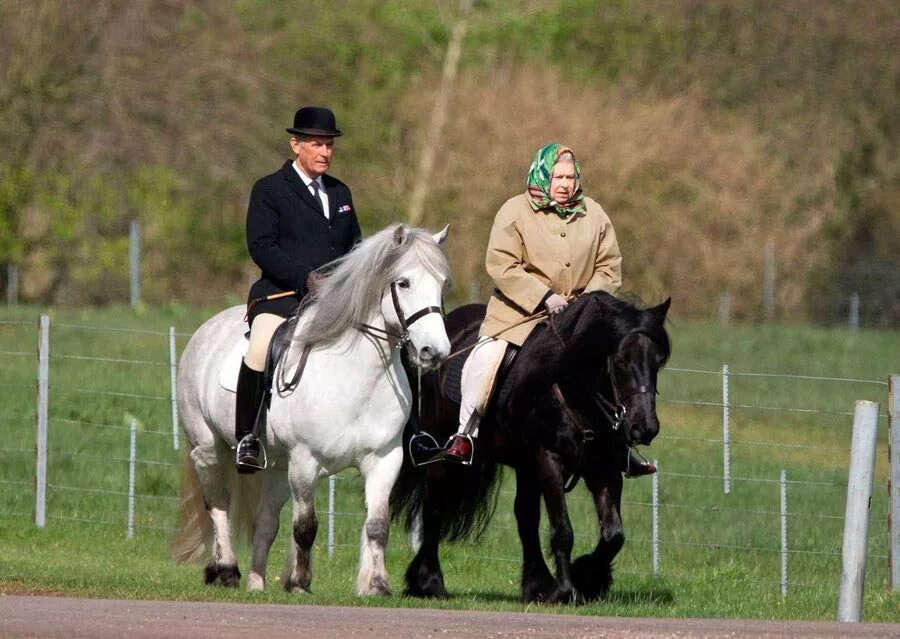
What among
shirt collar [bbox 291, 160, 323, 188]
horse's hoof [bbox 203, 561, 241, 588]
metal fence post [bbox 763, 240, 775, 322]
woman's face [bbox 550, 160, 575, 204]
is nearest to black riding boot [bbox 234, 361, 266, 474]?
horse's hoof [bbox 203, 561, 241, 588]

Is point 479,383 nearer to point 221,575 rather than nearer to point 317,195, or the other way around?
point 317,195

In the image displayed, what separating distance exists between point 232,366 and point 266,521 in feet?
3.32

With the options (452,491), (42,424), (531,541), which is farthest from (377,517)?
(42,424)

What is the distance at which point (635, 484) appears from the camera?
673 inches

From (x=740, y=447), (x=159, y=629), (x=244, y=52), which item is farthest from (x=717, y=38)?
(x=159, y=629)

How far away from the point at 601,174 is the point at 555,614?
3096 cm

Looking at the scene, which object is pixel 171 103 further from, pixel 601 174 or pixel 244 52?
pixel 601 174

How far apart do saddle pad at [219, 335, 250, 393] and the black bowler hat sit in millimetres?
1351

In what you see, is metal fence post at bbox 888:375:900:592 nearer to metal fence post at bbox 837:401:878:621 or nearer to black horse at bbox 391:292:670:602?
black horse at bbox 391:292:670:602

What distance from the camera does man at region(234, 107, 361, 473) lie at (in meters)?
10.3

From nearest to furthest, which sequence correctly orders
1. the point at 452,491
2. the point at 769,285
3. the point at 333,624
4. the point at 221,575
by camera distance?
the point at 333,624 < the point at 221,575 < the point at 452,491 < the point at 769,285

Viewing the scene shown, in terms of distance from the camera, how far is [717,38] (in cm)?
4638

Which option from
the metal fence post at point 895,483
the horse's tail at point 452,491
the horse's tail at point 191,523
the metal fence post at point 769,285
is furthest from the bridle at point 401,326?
the metal fence post at point 769,285

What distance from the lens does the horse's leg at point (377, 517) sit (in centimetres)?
979
